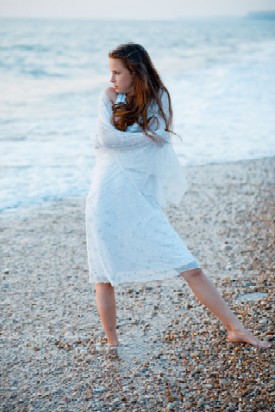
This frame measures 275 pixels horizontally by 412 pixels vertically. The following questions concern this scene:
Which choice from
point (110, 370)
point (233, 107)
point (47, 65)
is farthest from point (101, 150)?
point (47, 65)

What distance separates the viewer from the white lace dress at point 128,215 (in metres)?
3.12

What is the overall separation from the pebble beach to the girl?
0.57 metres

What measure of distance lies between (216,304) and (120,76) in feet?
4.74

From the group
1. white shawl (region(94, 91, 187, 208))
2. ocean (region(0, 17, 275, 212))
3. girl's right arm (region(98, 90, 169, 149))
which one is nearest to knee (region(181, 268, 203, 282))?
white shawl (region(94, 91, 187, 208))

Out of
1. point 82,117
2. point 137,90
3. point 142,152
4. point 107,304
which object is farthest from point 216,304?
point 82,117

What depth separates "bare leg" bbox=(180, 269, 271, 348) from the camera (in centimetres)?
326

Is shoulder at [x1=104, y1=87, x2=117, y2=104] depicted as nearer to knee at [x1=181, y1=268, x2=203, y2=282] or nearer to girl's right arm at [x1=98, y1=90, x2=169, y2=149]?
girl's right arm at [x1=98, y1=90, x2=169, y2=149]

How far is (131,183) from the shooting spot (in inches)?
124

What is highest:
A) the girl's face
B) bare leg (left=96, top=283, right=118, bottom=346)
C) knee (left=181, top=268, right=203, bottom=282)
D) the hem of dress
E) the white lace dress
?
the girl's face

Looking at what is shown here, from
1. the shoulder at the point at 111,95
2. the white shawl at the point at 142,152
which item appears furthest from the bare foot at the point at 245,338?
the shoulder at the point at 111,95

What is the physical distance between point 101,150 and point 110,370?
1287 millimetres

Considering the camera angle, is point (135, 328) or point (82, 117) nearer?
point (135, 328)

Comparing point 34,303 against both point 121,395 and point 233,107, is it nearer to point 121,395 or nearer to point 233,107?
point 121,395

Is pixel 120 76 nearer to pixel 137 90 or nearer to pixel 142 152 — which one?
pixel 137 90
